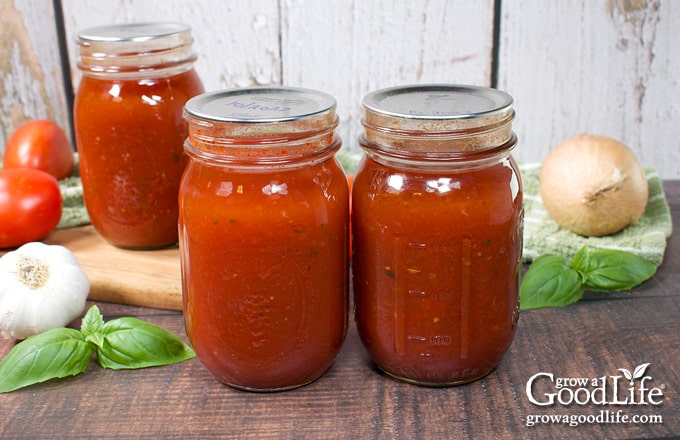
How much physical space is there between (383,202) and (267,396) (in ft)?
1.10

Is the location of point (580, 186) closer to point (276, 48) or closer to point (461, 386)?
point (461, 386)

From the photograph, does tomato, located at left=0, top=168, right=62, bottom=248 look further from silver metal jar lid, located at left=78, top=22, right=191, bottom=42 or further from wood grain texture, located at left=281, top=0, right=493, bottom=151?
wood grain texture, located at left=281, top=0, right=493, bottom=151

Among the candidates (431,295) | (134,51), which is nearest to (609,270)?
(431,295)

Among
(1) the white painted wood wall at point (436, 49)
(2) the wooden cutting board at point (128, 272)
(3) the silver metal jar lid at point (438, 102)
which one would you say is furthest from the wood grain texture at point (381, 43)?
(3) the silver metal jar lid at point (438, 102)

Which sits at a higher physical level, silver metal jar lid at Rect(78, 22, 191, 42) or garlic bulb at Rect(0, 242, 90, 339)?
silver metal jar lid at Rect(78, 22, 191, 42)

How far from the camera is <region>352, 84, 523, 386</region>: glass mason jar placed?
1.10m

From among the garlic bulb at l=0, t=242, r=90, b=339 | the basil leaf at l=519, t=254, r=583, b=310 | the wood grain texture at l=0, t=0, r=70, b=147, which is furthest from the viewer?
the wood grain texture at l=0, t=0, r=70, b=147

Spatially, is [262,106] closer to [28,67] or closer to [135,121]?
[135,121]

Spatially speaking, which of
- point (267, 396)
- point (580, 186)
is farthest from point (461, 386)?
point (580, 186)

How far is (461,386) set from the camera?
121 cm

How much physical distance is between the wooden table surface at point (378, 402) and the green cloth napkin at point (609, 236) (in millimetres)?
270

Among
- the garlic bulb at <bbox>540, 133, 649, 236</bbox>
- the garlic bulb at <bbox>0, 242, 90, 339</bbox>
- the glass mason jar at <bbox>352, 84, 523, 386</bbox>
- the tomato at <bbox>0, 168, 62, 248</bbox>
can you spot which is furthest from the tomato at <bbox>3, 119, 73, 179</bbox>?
the garlic bulb at <bbox>540, 133, 649, 236</bbox>

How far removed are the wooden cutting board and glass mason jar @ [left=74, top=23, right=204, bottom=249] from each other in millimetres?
47

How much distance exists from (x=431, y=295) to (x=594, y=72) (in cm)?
115
